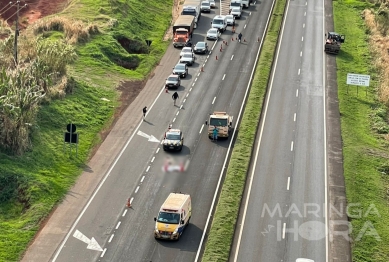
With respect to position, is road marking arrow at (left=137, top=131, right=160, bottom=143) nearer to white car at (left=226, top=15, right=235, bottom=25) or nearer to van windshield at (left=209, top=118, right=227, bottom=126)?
van windshield at (left=209, top=118, right=227, bottom=126)

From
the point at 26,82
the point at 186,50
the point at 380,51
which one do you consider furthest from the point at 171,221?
the point at 380,51

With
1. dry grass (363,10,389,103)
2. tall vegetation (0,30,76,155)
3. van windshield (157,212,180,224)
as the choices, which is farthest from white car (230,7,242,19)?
van windshield (157,212,180,224)

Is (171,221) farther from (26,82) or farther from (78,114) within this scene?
(26,82)

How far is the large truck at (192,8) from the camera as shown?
109925 mm

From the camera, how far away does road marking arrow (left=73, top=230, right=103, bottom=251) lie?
167ft

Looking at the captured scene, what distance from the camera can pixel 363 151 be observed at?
2726 inches

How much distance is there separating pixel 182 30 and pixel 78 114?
3259cm

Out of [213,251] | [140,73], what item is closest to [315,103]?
[140,73]

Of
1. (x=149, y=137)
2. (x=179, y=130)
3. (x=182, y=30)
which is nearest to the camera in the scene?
(x=179, y=130)

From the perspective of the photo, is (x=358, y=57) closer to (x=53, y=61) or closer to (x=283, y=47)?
(x=283, y=47)

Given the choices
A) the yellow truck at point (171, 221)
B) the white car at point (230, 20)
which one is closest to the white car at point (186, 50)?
the white car at point (230, 20)

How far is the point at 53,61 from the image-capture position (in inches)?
3081

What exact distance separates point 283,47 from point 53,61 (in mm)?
37902

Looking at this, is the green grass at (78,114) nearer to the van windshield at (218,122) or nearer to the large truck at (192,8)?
the large truck at (192,8)
